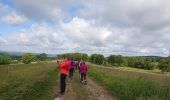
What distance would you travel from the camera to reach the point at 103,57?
165375 millimetres

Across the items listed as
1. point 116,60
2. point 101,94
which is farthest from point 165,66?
point 101,94

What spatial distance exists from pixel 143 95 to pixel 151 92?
1.01 metres

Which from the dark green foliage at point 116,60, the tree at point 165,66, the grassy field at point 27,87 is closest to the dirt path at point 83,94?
the grassy field at point 27,87

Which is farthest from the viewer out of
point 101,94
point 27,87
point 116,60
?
point 116,60

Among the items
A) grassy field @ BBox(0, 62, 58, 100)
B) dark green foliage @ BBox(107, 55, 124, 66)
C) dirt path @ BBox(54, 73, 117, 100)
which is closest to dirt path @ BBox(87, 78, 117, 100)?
dirt path @ BBox(54, 73, 117, 100)

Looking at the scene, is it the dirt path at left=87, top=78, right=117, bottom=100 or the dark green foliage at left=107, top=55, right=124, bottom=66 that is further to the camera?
the dark green foliage at left=107, top=55, right=124, bottom=66

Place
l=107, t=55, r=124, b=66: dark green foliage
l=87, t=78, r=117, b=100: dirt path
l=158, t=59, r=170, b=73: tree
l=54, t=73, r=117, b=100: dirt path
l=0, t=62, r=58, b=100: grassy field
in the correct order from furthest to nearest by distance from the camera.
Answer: l=107, t=55, r=124, b=66: dark green foliage
l=158, t=59, r=170, b=73: tree
l=87, t=78, r=117, b=100: dirt path
l=54, t=73, r=117, b=100: dirt path
l=0, t=62, r=58, b=100: grassy field

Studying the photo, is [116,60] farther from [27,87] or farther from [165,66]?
[27,87]

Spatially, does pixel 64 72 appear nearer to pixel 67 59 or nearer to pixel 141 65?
pixel 67 59

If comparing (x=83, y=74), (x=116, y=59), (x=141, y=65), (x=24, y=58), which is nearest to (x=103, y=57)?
(x=116, y=59)

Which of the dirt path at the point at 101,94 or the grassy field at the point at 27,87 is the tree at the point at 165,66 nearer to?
the grassy field at the point at 27,87

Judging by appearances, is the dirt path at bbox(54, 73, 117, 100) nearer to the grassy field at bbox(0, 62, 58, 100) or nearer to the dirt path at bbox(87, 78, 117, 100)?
the dirt path at bbox(87, 78, 117, 100)

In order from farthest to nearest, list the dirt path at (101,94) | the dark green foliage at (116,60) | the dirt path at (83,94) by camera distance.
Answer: the dark green foliage at (116,60) < the dirt path at (101,94) < the dirt path at (83,94)

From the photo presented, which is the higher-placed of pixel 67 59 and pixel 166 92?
pixel 67 59
